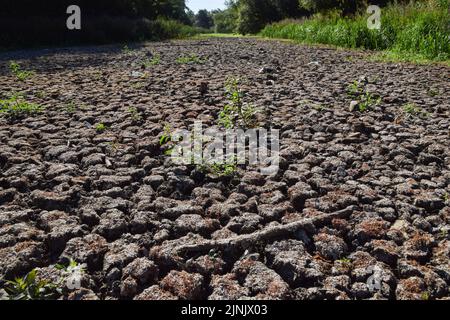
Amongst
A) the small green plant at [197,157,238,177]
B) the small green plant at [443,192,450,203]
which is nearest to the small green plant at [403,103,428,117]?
the small green plant at [443,192,450,203]

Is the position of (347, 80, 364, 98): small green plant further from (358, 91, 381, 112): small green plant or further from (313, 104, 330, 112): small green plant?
(313, 104, 330, 112): small green plant

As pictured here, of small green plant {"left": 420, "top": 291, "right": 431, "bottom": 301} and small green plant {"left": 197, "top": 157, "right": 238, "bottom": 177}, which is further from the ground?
small green plant {"left": 197, "top": 157, "right": 238, "bottom": 177}

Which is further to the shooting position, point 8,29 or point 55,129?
point 8,29

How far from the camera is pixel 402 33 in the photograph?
1004cm

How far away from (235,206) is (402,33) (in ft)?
30.8

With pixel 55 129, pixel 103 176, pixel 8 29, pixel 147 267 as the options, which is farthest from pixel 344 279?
pixel 8 29

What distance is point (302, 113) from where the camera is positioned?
429 cm

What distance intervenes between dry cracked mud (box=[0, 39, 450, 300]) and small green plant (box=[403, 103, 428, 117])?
8 centimetres

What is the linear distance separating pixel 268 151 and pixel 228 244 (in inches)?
53.5

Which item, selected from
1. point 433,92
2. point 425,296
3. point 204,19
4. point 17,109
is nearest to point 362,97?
point 433,92

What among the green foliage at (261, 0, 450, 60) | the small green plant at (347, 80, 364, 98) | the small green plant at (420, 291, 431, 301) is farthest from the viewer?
the green foliage at (261, 0, 450, 60)

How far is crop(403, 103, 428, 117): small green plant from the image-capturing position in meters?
4.17

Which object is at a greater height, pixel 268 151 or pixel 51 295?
pixel 268 151

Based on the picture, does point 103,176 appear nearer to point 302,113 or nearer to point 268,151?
point 268,151
